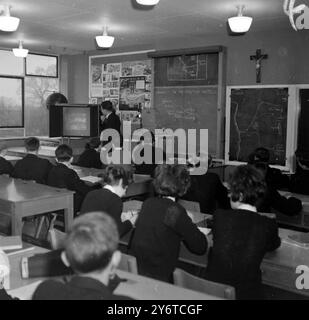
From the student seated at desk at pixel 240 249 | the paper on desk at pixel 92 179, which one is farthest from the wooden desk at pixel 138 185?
the student seated at desk at pixel 240 249

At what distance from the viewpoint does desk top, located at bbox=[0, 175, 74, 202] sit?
4.09 m

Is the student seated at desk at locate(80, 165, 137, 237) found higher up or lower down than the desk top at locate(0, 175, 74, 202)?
higher up

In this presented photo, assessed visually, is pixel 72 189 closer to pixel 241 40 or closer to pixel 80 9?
pixel 80 9

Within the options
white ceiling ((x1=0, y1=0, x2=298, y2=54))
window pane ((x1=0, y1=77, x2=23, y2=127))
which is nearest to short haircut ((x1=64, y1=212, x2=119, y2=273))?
white ceiling ((x1=0, y1=0, x2=298, y2=54))

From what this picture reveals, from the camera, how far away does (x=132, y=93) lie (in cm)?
891

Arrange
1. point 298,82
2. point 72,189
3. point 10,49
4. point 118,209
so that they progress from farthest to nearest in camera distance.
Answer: point 10,49
point 298,82
point 72,189
point 118,209

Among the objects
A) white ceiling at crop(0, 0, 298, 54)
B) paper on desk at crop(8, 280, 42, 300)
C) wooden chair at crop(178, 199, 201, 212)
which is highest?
white ceiling at crop(0, 0, 298, 54)

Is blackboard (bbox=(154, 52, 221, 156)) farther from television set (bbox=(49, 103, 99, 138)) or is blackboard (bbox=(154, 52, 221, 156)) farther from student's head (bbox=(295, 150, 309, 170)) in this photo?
student's head (bbox=(295, 150, 309, 170))

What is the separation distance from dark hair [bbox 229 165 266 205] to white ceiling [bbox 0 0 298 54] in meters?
3.17

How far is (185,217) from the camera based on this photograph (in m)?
2.60

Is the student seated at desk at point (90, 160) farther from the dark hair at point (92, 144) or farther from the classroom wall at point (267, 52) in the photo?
the classroom wall at point (267, 52)

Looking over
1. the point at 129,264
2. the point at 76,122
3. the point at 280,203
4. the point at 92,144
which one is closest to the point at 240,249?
the point at 129,264
